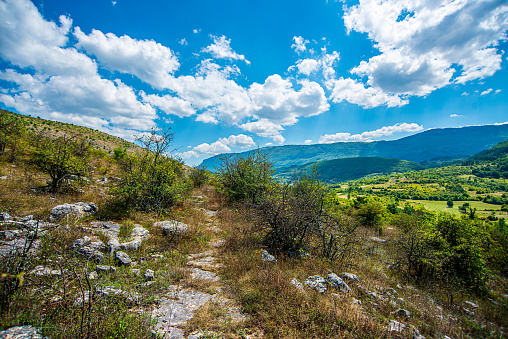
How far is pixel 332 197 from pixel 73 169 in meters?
14.4

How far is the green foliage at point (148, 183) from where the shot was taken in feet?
34.0

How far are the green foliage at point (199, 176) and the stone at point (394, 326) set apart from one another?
63.7 ft

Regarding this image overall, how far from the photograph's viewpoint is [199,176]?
22.1 m

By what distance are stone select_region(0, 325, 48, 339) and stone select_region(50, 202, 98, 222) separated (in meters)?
5.70

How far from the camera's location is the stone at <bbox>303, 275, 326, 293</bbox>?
5.65 m

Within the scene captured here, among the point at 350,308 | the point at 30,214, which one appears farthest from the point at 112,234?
the point at 350,308

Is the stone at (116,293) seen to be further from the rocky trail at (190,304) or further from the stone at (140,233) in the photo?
the stone at (140,233)

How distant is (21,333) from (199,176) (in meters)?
19.5

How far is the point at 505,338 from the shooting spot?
520 centimetres

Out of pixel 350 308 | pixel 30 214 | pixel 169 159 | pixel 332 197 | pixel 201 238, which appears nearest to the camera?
pixel 350 308

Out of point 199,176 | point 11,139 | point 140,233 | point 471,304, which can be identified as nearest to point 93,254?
point 140,233

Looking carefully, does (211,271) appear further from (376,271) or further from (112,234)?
(376,271)

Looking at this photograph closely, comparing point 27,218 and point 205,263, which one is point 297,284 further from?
point 27,218

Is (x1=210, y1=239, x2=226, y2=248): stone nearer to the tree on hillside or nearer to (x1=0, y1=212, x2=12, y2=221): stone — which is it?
(x1=0, y1=212, x2=12, y2=221): stone
